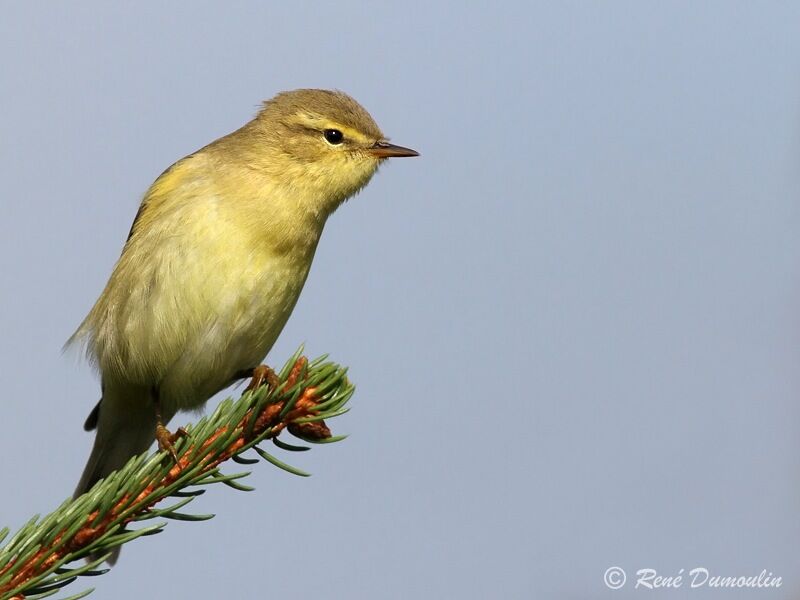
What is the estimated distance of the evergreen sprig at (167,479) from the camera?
2.71m

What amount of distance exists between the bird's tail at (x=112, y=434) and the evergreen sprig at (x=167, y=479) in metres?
1.52

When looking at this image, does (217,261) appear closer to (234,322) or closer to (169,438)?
(234,322)

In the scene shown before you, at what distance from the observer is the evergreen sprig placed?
271 cm

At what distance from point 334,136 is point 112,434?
193 cm

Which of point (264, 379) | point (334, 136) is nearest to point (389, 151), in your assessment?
point (334, 136)

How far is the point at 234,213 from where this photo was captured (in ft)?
14.4

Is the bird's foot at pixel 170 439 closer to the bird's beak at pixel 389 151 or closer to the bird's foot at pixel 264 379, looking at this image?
the bird's foot at pixel 264 379

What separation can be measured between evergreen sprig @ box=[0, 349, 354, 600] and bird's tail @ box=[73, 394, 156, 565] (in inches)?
60.0

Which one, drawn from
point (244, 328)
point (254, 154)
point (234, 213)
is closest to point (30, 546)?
point (244, 328)

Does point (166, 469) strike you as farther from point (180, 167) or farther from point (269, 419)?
point (180, 167)

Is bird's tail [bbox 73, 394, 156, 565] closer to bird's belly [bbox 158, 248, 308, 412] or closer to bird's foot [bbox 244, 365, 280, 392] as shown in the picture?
bird's belly [bbox 158, 248, 308, 412]

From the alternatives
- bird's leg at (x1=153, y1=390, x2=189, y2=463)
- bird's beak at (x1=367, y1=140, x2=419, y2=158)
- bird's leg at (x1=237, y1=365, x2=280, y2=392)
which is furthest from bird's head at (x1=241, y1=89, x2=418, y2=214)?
bird's leg at (x1=153, y1=390, x2=189, y2=463)

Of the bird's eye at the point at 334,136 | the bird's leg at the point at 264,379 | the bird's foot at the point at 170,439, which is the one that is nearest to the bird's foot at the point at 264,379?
the bird's leg at the point at 264,379

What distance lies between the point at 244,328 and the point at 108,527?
1.52 metres
